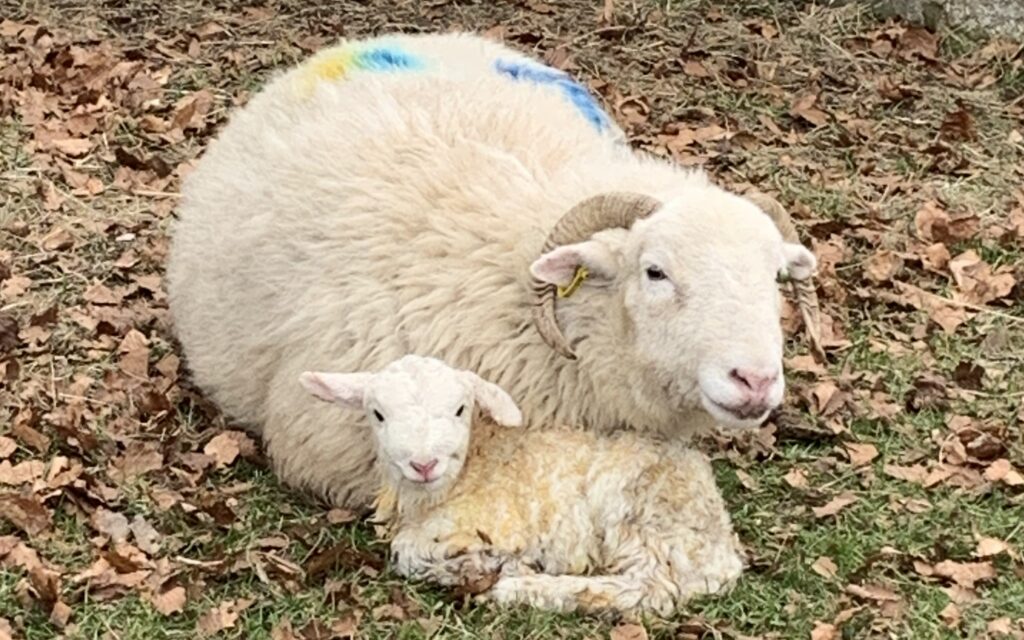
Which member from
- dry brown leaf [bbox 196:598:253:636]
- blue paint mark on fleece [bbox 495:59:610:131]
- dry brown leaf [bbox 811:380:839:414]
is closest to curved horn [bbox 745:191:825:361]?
dry brown leaf [bbox 811:380:839:414]

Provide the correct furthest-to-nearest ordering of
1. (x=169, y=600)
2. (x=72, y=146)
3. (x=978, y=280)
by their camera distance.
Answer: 1. (x=72, y=146)
2. (x=978, y=280)
3. (x=169, y=600)

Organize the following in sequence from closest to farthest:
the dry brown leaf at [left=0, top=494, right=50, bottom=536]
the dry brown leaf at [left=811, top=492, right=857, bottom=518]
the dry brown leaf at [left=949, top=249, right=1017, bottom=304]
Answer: the dry brown leaf at [left=0, top=494, right=50, bottom=536]
the dry brown leaf at [left=811, top=492, right=857, bottom=518]
the dry brown leaf at [left=949, top=249, right=1017, bottom=304]

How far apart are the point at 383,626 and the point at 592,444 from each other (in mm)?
885

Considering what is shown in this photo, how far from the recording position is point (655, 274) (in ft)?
17.1

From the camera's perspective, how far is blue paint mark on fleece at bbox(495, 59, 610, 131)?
680cm

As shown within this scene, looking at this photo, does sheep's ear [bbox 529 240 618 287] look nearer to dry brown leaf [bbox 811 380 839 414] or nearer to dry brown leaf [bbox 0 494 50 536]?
dry brown leaf [bbox 811 380 839 414]

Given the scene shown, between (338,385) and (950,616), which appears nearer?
(950,616)

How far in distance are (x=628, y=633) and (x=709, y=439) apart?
4.52ft

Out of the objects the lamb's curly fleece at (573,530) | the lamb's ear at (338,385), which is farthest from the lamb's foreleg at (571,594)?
the lamb's ear at (338,385)

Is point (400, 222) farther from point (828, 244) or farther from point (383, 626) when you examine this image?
point (828, 244)

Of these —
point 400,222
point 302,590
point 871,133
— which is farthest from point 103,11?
point 302,590

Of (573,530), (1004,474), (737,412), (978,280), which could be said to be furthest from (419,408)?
(978,280)

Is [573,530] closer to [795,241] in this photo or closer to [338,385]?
[338,385]

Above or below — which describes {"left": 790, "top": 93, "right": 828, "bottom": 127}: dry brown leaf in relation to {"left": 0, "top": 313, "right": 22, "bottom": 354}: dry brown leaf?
above
